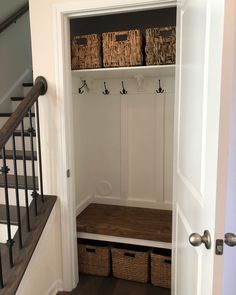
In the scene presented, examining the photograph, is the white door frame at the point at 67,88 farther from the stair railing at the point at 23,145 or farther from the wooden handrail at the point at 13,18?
the wooden handrail at the point at 13,18

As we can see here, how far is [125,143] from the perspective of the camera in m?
2.76

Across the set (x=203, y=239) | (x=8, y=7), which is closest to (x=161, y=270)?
(x=203, y=239)

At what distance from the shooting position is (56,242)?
6.79ft

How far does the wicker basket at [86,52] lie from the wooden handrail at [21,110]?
38 centimetres

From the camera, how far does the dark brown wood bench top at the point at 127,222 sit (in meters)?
2.19

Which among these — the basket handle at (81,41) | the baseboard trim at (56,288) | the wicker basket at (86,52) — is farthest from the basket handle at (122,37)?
the baseboard trim at (56,288)

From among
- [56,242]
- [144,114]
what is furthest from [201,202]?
[144,114]

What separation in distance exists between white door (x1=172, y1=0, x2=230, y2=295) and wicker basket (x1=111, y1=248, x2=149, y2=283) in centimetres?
62

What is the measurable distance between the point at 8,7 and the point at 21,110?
6.42ft

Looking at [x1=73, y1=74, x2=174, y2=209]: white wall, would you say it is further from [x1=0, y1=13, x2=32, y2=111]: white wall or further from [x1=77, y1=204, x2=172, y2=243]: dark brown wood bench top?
[x1=0, y1=13, x2=32, y2=111]: white wall

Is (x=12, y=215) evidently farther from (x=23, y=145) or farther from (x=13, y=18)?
(x=13, y=18)

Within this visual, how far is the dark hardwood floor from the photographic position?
2107 mm

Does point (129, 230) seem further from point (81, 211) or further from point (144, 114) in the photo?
point (144, 114)

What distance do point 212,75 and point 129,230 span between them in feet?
5.36
